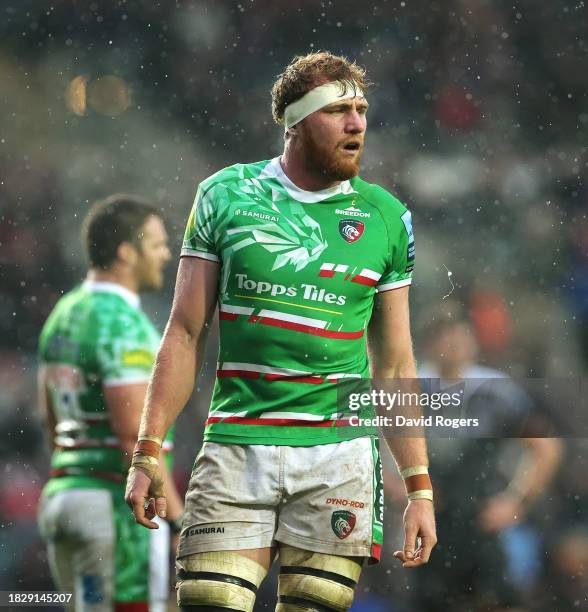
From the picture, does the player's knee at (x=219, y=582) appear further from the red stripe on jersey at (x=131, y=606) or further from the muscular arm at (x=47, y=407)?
the muscular arm at (x=47, y=407)

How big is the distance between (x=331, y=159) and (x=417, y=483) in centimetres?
87

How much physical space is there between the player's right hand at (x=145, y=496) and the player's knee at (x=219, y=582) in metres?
0.15

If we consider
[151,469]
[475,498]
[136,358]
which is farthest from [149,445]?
[475,498]

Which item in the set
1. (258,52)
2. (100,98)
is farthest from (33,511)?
(258,52)

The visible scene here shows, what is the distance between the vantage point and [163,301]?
6480mm

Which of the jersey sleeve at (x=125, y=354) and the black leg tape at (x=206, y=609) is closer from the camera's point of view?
the black leg tape at (x=206, y=609)

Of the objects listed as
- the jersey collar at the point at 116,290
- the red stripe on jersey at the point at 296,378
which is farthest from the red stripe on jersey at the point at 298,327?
the jersey collar at the point at 116,290

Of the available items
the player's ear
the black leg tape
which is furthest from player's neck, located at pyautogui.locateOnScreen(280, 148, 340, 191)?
the player's ear

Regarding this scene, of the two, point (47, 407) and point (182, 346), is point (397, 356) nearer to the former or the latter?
point (182, 346)

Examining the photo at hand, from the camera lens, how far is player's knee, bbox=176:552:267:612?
278 cm

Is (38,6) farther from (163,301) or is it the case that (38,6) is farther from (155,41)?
(163,301)

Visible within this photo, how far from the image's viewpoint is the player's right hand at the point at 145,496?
276cm

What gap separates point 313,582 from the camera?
2826 mm

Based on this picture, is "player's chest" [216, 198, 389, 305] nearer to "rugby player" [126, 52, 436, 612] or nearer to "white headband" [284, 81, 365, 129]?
"rugby player" [126, 52, 436, 612]
